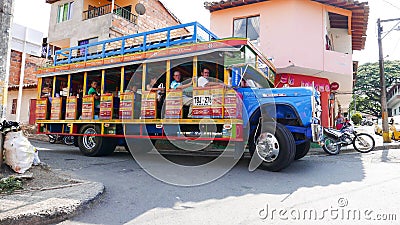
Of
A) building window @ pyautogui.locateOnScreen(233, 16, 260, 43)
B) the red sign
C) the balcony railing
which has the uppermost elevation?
the balcony railing

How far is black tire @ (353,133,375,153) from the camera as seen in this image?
9266 mm

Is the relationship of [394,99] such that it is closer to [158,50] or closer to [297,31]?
[297,31]

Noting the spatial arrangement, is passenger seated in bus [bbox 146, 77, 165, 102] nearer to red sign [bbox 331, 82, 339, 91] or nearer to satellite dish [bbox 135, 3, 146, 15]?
red sign [bbox 331, 82, 339, 91]

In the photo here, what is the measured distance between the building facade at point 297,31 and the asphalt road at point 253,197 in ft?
21.6

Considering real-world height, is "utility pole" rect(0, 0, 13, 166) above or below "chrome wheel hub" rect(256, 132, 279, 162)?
above

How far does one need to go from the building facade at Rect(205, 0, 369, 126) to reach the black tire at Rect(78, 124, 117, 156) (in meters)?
6.87

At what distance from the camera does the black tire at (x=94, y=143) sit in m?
8.05

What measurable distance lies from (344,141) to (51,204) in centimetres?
833

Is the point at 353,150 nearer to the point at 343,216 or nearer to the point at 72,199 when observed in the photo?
the point at 343,216

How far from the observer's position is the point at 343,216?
352 cm

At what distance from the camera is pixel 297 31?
39.5 ft

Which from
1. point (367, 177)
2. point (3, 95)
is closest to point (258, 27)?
point (367, 177)

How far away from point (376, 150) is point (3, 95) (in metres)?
10.8

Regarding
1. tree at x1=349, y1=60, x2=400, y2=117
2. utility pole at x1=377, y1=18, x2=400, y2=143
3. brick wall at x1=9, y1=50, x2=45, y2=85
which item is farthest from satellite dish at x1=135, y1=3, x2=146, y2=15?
tree at x1=349, y1=60, x2=400, y2=117
